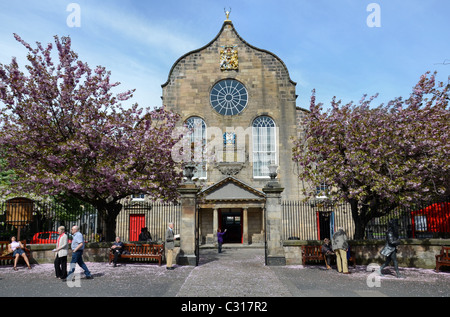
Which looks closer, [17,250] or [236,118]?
[17,250]

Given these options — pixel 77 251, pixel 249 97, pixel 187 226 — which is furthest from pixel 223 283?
pixel 249 97

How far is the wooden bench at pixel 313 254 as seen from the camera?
1299cm

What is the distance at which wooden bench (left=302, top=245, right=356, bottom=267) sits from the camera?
1299 cm

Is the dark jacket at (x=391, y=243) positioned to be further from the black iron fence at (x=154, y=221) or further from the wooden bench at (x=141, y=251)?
the wooden bench at (x=141, y=251)

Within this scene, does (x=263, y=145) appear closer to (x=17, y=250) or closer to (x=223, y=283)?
(x=223, y=283)

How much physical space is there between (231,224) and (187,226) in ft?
49.3

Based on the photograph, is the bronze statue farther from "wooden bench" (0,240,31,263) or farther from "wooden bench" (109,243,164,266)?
"wooden bench" (0,240,31,263)

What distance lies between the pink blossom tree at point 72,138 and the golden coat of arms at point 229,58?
14.6 meters

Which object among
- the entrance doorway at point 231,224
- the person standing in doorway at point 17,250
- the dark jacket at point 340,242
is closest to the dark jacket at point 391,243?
the dark jacket at point 340,242

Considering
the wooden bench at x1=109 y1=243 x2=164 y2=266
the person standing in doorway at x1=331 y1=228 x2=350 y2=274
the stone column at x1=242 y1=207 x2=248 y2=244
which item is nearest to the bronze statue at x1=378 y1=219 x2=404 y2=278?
the person standing in doorway at x1=331 y1=228 x2=350 y2=274

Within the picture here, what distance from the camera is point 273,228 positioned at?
43.1 ft

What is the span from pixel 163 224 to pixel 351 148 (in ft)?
55.3

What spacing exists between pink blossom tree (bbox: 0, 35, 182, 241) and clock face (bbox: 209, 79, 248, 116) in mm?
13268
